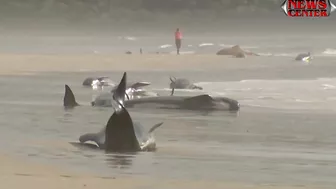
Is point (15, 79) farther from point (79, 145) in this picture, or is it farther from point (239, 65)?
point (79, 145)

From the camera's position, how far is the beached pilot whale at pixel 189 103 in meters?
16.5

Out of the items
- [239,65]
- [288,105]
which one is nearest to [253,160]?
[288,105]

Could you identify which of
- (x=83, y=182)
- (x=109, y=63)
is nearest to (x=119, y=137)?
(x=83, y=182)

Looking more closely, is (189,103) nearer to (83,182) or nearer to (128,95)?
(128,95)

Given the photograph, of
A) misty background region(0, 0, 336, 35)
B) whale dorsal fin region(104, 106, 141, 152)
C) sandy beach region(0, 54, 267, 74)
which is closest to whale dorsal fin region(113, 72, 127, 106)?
whale dorsal fin region(104, 106, 141, 152)

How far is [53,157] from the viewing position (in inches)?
436

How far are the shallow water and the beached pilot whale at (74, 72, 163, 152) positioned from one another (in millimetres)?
182

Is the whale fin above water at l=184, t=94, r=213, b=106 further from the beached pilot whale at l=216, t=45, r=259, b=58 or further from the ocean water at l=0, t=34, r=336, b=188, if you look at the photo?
the beached pilot whale at l=216, t=45, r=259, b=58

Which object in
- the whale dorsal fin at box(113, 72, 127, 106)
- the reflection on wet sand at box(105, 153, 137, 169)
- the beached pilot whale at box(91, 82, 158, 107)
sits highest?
the whale dorsal fin at box(113, 72, 127, 106)

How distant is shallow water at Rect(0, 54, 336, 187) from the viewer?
1039 centimetres

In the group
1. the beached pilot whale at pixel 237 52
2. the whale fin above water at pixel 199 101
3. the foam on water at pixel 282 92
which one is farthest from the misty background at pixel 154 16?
the whale fin above water at pixel 199 101

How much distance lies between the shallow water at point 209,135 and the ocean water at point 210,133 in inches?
0.5

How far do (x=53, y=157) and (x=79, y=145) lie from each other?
37.2 inches

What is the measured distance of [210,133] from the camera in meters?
13.7
